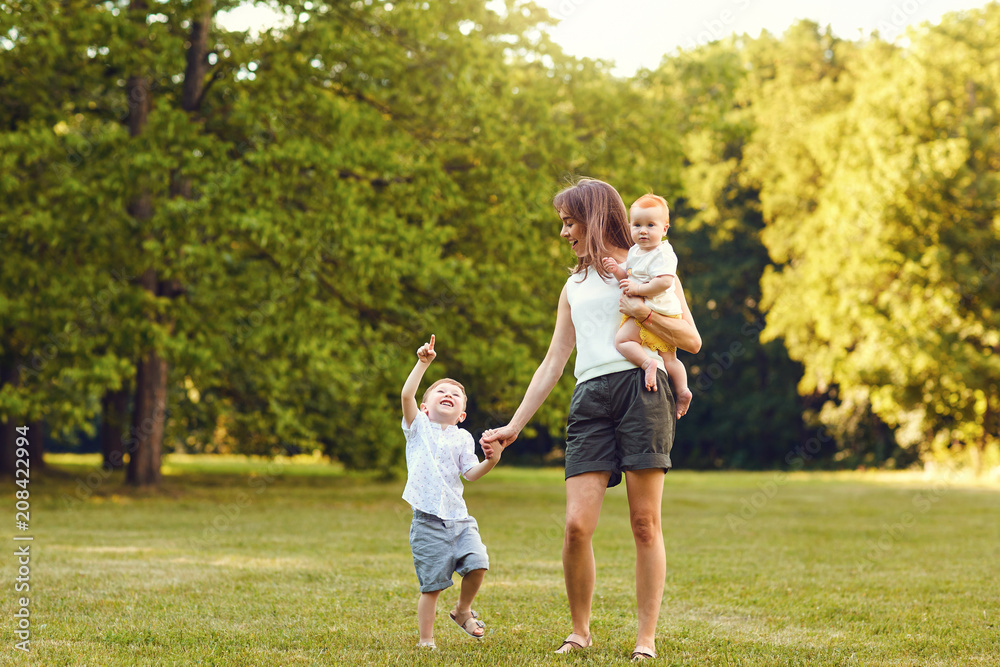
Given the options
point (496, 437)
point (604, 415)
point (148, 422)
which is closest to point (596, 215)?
point (604, 415)

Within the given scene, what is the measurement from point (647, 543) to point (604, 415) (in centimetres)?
62

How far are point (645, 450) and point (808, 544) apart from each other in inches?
282

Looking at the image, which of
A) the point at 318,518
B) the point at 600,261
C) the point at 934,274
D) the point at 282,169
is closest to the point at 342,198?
the point at 282,169

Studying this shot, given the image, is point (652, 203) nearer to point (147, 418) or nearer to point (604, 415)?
point (604, 415)

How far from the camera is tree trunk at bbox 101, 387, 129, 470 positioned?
2112cm

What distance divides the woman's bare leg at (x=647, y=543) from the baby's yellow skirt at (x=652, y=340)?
0.55m

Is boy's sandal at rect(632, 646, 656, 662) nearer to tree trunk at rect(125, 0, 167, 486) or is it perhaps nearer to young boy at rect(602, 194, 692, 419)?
young boy at rect(602, 194, 692, 419)

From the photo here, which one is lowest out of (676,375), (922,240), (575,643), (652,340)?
(575,643)

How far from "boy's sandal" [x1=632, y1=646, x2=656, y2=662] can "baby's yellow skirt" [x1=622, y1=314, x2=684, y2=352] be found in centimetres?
133

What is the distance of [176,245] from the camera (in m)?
13.6

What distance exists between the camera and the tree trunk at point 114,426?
21.1 metres

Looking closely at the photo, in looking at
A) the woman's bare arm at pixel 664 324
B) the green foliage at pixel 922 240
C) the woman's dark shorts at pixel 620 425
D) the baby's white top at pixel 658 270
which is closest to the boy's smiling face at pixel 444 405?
the woman's dark shorts at pixel 620 425

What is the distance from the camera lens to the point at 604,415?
4449mm

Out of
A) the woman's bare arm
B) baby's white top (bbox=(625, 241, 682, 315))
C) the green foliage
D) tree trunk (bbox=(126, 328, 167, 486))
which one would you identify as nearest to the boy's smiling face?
the woman's bare arm
